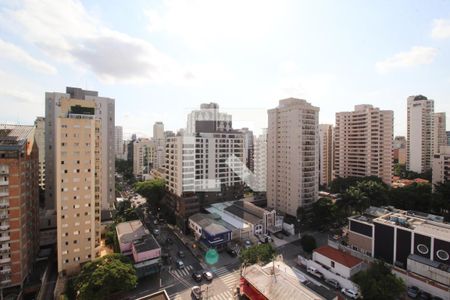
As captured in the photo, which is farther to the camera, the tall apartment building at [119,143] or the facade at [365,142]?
the tall apartment building at [119,143]

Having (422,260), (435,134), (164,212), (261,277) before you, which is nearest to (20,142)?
(164,212)

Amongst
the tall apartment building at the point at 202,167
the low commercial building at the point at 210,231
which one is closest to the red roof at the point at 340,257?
the low commercial building at the point at 210,231

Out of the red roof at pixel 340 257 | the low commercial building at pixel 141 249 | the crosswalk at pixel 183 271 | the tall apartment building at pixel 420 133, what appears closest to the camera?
the red roof at pixel 340 257

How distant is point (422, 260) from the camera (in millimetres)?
28625

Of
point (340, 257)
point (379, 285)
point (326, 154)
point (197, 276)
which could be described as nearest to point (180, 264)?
point (197, 276)

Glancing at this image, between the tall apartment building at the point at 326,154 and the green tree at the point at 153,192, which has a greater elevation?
the tall apartment building at the point at 326,154

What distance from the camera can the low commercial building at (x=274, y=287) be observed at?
23719 millimetres

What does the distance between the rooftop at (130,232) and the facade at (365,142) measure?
201 feet

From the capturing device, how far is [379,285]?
2312 centimetres

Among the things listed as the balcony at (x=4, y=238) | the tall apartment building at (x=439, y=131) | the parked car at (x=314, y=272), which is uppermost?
the tall apartment building at (x=439, y=131)

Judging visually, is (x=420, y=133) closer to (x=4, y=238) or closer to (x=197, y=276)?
(x=197, y=276)

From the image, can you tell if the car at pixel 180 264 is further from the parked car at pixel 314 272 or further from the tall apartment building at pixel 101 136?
the tall apartment building at pixel 101 136

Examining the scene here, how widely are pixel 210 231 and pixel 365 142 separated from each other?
53.9 m

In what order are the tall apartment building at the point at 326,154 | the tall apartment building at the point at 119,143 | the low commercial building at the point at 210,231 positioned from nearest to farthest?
the low commercial building at the point at 210,231 < the tall apartment building at the point at 326,154 < the tall apartment building at the point at 119,143
